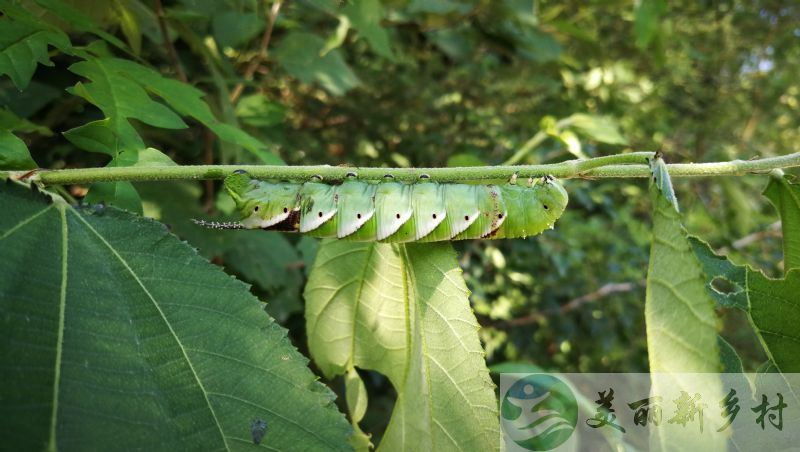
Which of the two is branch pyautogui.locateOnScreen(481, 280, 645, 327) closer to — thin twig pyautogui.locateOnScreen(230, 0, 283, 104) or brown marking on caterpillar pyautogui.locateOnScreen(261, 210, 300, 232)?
thin twig pyautogui.locateOnScreen(230, 0, 283, 104)

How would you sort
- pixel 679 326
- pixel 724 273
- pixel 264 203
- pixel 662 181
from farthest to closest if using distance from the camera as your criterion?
pixel 264 203
pixel 724 273
pixel 662 181
pixel 679 326

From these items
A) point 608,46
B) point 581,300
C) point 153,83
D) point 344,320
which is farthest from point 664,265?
point 608,46

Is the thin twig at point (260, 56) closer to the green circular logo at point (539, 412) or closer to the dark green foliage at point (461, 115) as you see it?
the dark green foliage at point (461, 115)

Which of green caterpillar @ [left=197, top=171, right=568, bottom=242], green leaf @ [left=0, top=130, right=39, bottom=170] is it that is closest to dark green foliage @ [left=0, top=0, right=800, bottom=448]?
green leaf @ [left=0, top=130, right=39, bottom=170]

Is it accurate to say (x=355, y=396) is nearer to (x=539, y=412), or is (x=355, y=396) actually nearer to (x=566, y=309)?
(x=539, y=412)

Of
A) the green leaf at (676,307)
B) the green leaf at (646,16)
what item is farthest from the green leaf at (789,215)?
the green leaf at (646,16)

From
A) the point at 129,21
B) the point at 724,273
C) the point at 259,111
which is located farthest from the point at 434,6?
the point at 724,273
